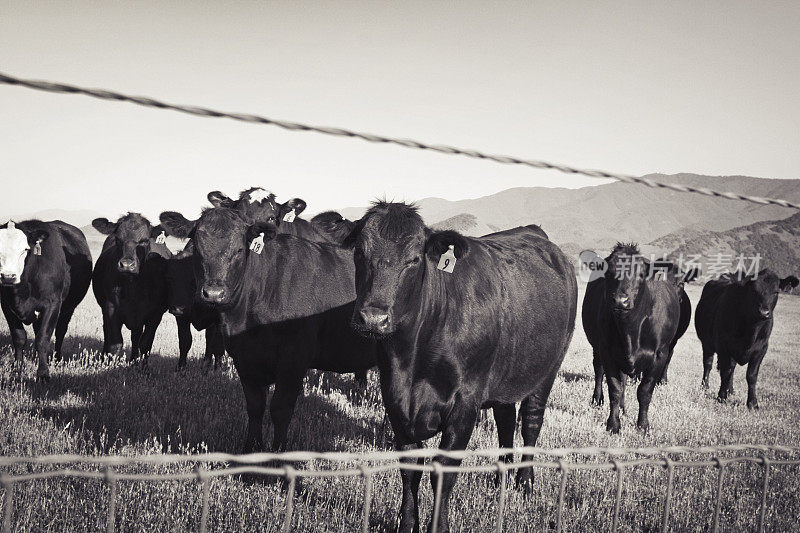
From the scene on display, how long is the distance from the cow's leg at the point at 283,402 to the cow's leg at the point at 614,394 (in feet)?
14.0

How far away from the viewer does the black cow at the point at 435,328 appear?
142 inches

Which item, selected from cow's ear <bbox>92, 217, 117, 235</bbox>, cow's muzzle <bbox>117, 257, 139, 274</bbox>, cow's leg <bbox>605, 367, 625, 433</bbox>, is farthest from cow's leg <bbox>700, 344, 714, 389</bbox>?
cow's ear <bbox>92, 217, 117, 235</bbox>

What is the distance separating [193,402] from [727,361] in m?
8.99

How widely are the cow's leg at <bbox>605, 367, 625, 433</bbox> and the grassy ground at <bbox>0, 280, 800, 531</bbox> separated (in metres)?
0.16

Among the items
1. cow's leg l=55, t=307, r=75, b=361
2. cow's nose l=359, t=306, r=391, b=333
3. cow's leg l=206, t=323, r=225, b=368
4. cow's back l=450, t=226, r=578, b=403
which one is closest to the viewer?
cow's nose l=359, t=306, r=391, b=333

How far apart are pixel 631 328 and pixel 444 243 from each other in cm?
473

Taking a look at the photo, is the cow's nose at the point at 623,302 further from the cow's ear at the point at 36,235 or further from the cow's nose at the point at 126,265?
the cow's ear at the point at 36,235

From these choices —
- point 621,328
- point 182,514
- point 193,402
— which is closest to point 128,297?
point 193,402

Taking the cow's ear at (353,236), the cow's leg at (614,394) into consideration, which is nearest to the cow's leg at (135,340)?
the cow's ear at (353,236)

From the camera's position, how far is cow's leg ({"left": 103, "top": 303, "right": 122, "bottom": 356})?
8539 millimetres

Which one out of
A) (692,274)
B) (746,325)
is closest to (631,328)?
(746,325)

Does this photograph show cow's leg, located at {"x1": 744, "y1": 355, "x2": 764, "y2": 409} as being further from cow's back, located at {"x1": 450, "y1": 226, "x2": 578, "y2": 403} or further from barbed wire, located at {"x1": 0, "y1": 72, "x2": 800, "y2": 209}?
barbed wire, located at {"x1": 0, "y1": 72, "x2": 800, "y2": 209}

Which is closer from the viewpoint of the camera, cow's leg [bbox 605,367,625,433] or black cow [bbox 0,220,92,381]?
cow's leg [bbox 605,367,625,433]

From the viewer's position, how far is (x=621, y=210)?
402ft
